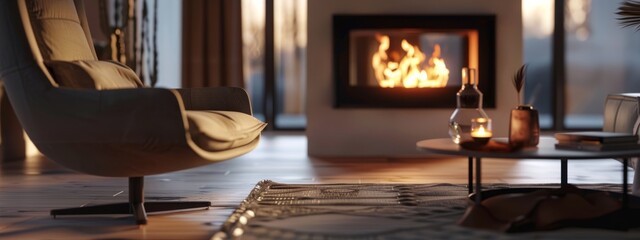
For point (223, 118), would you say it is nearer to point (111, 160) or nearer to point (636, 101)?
point (111, 160)

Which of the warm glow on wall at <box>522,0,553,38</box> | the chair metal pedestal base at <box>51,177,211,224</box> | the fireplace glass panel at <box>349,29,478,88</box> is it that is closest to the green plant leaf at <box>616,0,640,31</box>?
the fireplace glass panel at <box>349,29,478,88</box>

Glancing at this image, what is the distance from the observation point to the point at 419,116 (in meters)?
5.33

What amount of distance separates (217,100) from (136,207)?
62cm

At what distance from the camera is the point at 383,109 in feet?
17.5

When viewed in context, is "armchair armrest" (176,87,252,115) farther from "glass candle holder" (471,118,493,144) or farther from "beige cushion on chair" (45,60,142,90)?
"glass candle holder" (471,118,493,144)

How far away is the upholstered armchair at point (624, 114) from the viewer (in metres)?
3.63

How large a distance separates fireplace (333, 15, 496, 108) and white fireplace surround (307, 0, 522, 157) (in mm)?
57

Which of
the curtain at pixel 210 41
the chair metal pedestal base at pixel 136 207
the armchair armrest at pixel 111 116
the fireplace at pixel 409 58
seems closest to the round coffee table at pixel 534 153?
the armchair armrest at pixel 111 116

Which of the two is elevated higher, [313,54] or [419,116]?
[313,54]

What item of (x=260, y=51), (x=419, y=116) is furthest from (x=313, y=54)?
(x=260, y=51)

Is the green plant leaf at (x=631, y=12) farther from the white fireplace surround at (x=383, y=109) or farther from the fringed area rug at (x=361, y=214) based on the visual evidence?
the white fireplace surround at (x=383, y=109)

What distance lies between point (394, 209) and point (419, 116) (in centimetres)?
245

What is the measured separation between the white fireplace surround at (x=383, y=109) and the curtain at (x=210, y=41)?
195 centimetres

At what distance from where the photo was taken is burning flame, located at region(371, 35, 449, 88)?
5348 millimetres
